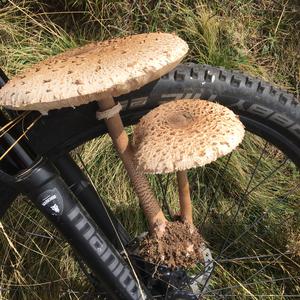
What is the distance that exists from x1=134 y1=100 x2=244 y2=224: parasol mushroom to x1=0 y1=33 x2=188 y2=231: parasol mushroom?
18 cm

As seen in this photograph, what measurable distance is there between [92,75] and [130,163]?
42 cm

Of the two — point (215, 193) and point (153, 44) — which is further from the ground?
point (153, 44)

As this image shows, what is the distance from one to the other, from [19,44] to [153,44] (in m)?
1.50

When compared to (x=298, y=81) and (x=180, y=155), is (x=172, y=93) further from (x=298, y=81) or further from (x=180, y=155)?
(x=298, y=81)

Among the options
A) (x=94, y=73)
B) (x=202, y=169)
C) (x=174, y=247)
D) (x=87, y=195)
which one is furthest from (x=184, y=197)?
(x=202, y=169)

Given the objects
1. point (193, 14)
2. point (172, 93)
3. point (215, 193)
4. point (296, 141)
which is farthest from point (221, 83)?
point (193, 14)

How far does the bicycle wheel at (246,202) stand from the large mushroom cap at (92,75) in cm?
39

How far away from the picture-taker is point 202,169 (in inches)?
98.8

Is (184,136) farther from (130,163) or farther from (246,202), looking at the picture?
(246,202)

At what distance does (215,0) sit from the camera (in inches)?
107

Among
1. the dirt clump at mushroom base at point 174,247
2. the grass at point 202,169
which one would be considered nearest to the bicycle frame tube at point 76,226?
the dirt clump at mushroom base at point 174,247

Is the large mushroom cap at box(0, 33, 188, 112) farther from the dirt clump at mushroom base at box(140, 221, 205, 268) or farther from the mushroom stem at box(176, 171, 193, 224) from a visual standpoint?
the dirt clump at mushroom base at box(140, 221, 205, 268)

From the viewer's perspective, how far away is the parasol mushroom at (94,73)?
1163mm

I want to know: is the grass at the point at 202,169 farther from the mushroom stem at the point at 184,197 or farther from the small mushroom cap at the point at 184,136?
the small mushroom cap at the point at 184,136
